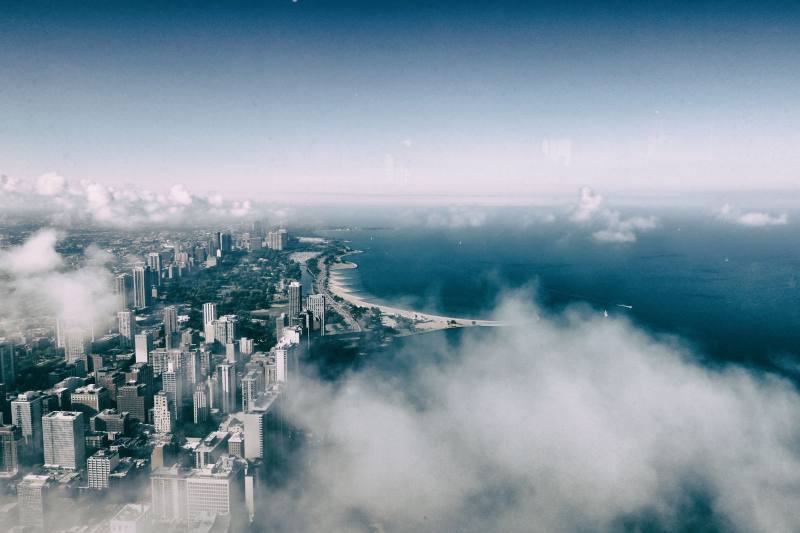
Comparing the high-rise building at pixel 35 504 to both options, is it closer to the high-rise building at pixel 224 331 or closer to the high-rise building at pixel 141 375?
the high-rise building at pixel 141 375

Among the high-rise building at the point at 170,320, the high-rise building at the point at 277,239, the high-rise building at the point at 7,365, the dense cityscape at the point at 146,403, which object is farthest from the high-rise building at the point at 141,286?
the high-rise building at the point at 277,239

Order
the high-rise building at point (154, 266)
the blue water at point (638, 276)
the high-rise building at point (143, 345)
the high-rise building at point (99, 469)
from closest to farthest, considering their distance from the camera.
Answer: the high-rise building at point (99, 469), the high-rise building at point (143, 345), the blue water at point (638, 276), the high-rise building at point (154, 266)

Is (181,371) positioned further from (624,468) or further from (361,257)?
(361,257)

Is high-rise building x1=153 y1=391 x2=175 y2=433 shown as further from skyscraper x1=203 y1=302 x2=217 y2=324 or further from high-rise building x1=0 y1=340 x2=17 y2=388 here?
skyscraper x1=203 y1=302 x2=217 y2=324

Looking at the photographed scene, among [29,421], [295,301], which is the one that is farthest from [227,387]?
[295,301]

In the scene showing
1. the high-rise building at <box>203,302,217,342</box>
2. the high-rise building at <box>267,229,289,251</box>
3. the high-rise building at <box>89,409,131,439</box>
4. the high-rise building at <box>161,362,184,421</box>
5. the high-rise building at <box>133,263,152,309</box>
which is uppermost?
the high-rise building at <box>267,229,289,251</box>

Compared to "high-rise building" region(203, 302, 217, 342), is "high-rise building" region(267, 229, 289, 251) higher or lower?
higher

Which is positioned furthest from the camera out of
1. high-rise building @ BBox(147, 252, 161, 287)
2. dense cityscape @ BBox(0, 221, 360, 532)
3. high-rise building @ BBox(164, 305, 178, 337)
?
high-rise building @ BBox(147, 252, 161, 287)

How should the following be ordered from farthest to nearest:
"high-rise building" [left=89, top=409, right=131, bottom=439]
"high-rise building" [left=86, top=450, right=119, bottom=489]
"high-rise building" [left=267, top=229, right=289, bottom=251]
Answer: "high-rise building" [left=267, top=229, right=289, bottom=251] → "high-rise building" [left=89, top=409, right=131, bottom=439] → "high-rise building" [left=86, top=450, right=119, bottom=489]

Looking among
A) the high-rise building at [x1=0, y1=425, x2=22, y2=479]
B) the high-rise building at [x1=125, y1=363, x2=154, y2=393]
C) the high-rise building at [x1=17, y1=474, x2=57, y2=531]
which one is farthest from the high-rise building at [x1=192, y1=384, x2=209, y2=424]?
the high-rise building at [x1=17, y1=474, x2=57, y2=531]
